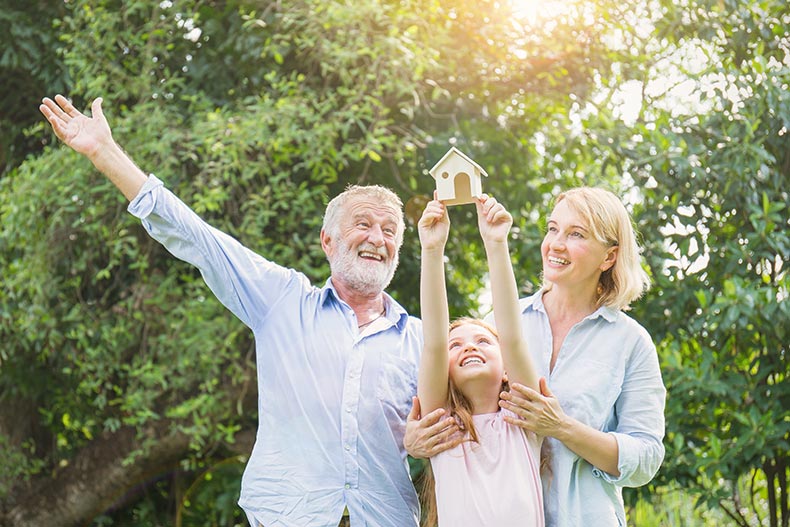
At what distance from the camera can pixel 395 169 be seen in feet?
19.7

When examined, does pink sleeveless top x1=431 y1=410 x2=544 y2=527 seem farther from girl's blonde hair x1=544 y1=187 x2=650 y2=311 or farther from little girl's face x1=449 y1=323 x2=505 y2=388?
girl's blonde hair x1=544 y1=187 x2=650 y2=311

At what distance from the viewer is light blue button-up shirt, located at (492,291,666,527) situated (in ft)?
8.28

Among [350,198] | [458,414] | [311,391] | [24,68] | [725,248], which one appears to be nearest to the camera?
[458,414]

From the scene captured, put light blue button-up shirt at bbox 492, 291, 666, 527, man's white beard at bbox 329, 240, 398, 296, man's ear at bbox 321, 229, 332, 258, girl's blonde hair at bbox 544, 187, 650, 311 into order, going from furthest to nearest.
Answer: man's ear at bbox 321, 229, 332, 258 < man's white beard at bbox 329, 240, 398, 296 < girl's blonde hair at bbox 544, 187, 650, 311 < light blue button-up shirt at bbox 492, 291, 666, 527

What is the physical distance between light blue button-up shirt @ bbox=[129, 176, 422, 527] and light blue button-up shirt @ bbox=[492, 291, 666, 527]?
18.7 inches

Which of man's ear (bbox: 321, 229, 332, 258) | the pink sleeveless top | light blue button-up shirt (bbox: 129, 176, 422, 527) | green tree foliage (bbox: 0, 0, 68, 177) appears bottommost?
the pink sleeveless top

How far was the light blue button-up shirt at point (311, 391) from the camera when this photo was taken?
275 centimetres

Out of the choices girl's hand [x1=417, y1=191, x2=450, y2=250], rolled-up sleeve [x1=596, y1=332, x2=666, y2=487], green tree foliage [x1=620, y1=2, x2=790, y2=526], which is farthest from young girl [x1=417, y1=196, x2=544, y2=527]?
green tree foliage [x1=620, y1=2, x2=790, y2=526]

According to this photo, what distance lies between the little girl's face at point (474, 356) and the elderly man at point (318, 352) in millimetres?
313

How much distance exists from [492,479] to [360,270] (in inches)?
31.4

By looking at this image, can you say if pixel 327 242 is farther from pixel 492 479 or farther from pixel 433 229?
pixel 492 479

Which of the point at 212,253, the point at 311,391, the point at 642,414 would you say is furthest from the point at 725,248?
the point at 212,253

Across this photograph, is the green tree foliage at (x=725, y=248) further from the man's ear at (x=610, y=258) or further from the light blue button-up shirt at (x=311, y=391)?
the light blue button-up shirt at (x=311, y=391)

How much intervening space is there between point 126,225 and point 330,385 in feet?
11.4
